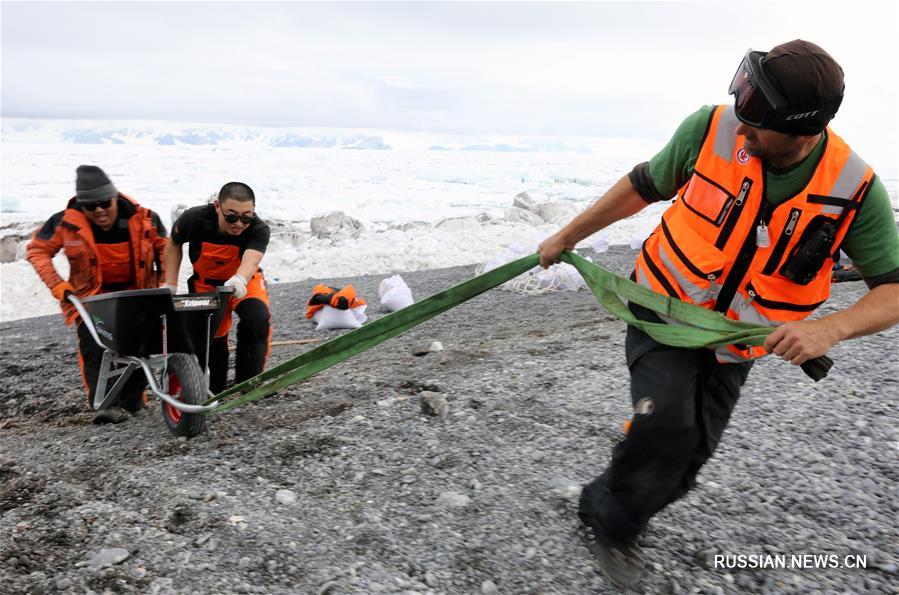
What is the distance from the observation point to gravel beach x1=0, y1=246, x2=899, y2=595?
7.73 ft

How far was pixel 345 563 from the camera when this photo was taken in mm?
2418

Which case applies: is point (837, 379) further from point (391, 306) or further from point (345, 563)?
point (391, 306)

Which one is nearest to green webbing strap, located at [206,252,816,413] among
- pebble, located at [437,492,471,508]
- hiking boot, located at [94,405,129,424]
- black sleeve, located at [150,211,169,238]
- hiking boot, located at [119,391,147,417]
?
pebble, located at [437,492,471,508]

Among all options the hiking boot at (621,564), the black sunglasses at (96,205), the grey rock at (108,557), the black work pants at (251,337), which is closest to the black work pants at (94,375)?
the black work pants at (251,337)

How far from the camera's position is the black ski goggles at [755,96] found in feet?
5.88

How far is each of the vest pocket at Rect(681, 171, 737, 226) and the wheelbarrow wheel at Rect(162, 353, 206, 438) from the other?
258 cm

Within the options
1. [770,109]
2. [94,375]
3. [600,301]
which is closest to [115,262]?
[94,375]

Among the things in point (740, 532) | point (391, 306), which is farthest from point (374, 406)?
point (391, 306)

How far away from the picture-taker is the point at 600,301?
2477 millimetres

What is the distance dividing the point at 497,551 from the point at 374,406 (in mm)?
1529

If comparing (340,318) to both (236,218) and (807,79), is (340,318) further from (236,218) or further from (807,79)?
(807,79)

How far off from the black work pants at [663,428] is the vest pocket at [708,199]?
0.41 m

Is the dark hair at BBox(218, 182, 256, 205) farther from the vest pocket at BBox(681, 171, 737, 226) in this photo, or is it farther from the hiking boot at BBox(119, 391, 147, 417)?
the vest pocket at BBox(681, 171, 737, 226)

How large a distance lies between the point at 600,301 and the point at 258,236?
8.72ft
